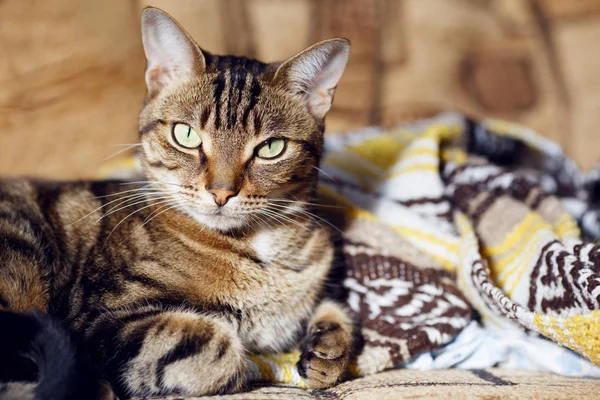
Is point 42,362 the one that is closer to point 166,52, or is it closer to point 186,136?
point 186,136

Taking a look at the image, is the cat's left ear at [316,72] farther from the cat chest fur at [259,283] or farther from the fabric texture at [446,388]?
the fabric texture at [446,388]

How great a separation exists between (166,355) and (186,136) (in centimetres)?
49

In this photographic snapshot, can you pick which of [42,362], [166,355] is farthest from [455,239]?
[42,362]

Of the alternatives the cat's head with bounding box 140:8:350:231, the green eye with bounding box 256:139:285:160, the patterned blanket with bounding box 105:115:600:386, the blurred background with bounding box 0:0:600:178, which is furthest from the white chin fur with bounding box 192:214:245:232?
the blurred background with bounding box 0:0:600:178

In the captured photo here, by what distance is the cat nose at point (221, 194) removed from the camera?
47.2 inches

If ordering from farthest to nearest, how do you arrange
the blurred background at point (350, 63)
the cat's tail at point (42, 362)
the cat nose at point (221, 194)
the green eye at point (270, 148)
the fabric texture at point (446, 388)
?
1. the blurred background at point (350, 63)
2. the green eye at point (270, 148)
3. the cat nose at point (221, 194)
4. the fabric texture at point (446, 388)
5. the cat's tail at point (42, 362)

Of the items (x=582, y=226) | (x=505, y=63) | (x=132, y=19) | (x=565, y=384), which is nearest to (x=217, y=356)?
(x=565, y=384)

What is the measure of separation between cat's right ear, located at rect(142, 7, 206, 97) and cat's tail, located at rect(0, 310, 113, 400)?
0.66 meters

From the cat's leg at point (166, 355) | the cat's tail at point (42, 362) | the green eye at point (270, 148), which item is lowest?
the cat's leg at point (166, 355)

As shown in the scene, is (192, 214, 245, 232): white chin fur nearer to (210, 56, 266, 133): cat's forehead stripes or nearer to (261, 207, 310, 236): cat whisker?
(261, 207, 310, 236): cat whisker

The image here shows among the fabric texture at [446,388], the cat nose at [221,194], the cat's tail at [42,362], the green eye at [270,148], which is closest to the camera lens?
the cat's tail at [42,362]

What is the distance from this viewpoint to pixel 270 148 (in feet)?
4.32

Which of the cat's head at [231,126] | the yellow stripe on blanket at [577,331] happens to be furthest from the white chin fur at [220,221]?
the yellow stripe on blanket at [577,331]

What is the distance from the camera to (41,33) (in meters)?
1.93
